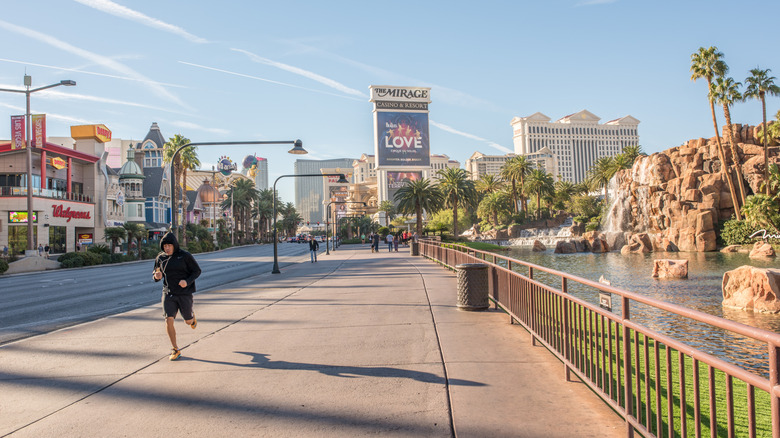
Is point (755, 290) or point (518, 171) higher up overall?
point (518, 171)

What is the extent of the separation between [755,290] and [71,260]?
128 ft

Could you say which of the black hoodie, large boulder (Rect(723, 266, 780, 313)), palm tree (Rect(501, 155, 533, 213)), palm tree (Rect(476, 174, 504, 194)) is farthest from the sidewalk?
palm tree (Rect(476, 174, 504, 194))

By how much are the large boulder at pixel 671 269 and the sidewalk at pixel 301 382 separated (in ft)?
57.2

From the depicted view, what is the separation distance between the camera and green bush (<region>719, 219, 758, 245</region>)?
47.6 meters

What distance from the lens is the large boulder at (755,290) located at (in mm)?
15008

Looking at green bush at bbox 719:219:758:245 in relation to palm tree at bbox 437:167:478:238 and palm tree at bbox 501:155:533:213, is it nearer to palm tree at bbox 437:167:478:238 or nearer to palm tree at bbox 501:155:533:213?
palm tree at bbox 437:167:478:238

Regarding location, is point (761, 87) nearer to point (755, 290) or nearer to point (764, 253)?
point (764, 253)

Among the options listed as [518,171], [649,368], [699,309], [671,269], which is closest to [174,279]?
[649,368]

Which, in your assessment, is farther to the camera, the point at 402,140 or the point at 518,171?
the point at 402,140

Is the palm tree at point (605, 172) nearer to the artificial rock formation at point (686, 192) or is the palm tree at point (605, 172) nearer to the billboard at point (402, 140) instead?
the artificial rock formation at point (686, 192)

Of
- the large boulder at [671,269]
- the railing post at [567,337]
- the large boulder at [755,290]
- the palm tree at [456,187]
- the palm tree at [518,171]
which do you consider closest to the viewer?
the railing post at [567,337]

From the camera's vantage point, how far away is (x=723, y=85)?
1828 inches

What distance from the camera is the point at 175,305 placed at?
7207mm

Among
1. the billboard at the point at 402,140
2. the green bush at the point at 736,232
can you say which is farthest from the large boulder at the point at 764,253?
the billboard at the point at 402,140
